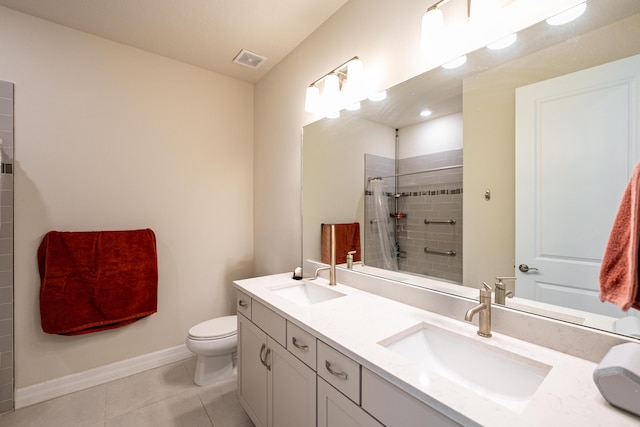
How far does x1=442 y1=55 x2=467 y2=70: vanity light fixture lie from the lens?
1.16 meters

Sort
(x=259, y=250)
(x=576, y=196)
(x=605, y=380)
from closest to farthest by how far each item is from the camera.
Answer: (x=605, y=380) < (x=576, y=196) < (x=259, y=250)

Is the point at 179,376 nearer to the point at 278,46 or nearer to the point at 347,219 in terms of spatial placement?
the point at 347,219

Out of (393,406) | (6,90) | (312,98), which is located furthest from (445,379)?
(6,90)

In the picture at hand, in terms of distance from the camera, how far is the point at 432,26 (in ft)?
3.85

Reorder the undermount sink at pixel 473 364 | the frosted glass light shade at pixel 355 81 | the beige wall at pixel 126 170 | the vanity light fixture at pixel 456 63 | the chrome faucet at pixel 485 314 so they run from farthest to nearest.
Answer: the beige wall at pixel 126 170 < the frosted glass light shade at pixel 355 81 < the vanity light fixture at pixel 456 63 < the chrome faucet at pixel 485 314 < the undermount sink at pixel 473 364

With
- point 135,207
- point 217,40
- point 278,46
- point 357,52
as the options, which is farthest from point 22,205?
point 357,52

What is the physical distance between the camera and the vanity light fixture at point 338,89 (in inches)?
63.8

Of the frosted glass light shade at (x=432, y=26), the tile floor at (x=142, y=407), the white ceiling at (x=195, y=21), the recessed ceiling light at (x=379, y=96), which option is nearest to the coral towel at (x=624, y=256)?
the frosted glass light shade at (x=432, y=26)

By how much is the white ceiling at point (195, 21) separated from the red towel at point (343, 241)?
1413 millimetres

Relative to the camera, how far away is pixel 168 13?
1.79 meters

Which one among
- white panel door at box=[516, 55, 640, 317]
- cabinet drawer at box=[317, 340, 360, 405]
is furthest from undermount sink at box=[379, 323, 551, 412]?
white panel door at box=[516, 55, 640, 317]

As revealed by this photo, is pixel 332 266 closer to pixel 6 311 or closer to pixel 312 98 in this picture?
pixel 312 98

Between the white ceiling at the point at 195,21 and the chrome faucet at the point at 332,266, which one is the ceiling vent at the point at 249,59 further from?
the chrome faucet at the point at 332,266

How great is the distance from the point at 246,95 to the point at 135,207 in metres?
1.46
